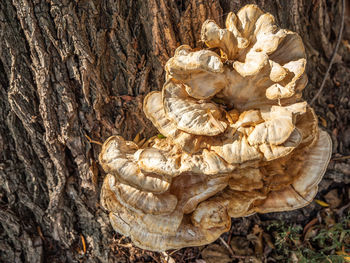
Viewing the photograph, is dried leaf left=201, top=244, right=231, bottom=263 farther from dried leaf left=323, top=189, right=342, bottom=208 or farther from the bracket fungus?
dried leaf left=323, top=189, right=342, bottom=208

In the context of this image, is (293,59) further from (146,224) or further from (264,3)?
(146,224)

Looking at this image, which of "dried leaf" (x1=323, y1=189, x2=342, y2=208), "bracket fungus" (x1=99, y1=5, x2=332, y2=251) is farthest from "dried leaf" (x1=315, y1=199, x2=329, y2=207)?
"bracket fungus" (x1=99, y1=5, x2=332, y2=251)

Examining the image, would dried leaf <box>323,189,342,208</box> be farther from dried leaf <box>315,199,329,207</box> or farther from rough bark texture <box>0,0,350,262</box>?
rough bark texture <box>0,0,350,262</box>

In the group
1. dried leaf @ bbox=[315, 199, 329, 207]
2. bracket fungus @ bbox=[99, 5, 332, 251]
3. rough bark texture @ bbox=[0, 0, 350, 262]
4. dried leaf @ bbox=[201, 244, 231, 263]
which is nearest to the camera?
bracket fungus @ bbox=[99, 5, 332, 251]

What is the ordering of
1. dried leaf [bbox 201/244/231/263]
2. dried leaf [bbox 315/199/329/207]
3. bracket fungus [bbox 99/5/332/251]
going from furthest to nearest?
1. dried leaf [bbox 315/199/329/207]
2. dried leaf [bbox 201/244/231/263]
3. bracket fungus [bbox 99/5/332/251]

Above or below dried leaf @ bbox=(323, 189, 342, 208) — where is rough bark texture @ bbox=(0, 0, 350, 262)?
above

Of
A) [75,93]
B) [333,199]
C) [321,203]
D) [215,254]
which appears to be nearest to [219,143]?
[75,93]

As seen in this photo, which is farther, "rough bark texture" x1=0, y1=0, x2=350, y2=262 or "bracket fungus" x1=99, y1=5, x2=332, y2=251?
"rough bark texture" x1=0, y1=0, x2=350, y2=262

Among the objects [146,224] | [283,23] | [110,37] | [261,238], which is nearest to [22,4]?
[110,37]

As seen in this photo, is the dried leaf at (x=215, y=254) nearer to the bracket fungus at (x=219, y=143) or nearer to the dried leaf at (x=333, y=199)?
the bracket fungus at (x=219, y=143)
